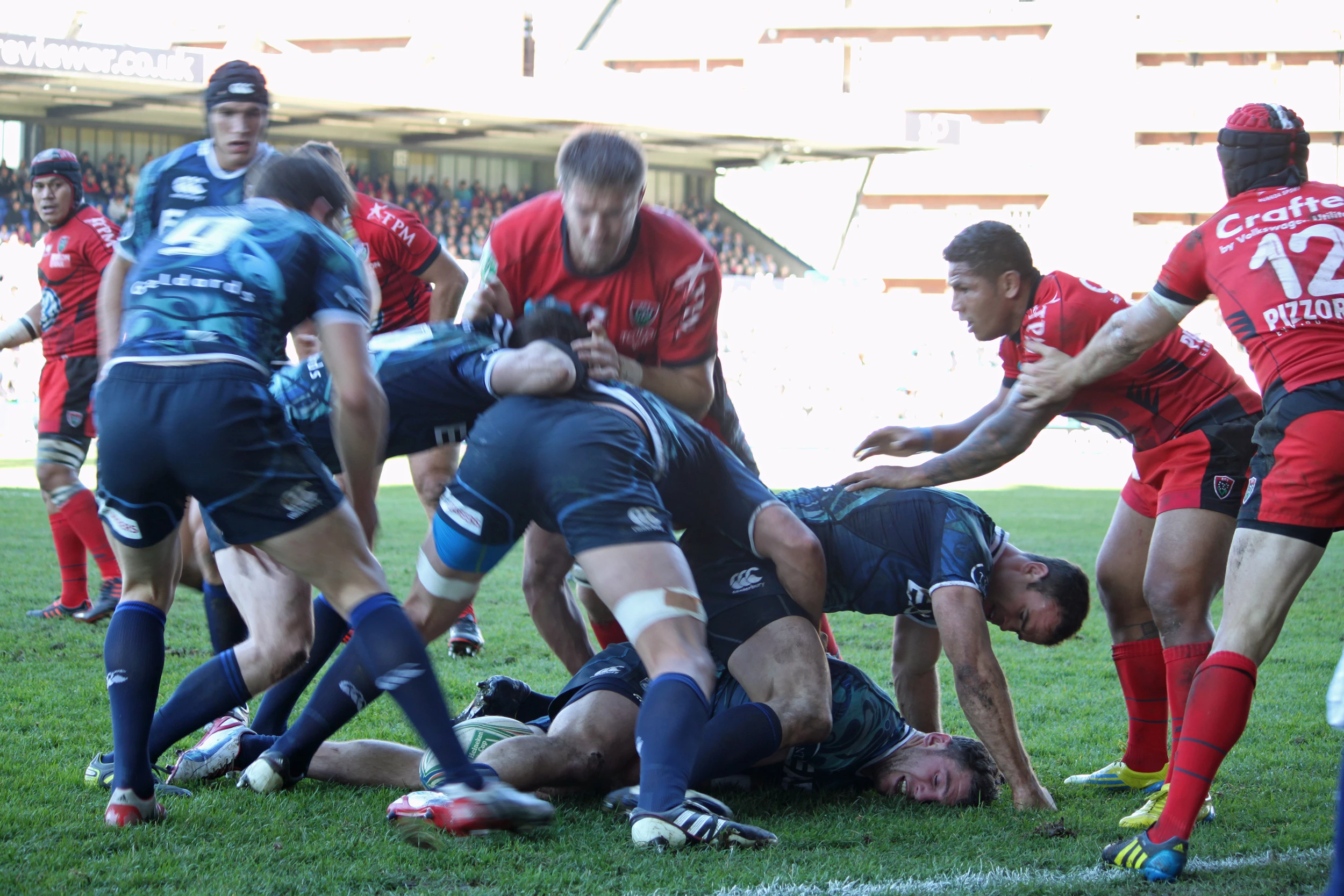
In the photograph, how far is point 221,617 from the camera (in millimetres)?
4691

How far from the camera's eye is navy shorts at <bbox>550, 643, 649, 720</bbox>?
3.85 m

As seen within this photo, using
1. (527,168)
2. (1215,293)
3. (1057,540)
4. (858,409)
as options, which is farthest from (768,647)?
(527,168)

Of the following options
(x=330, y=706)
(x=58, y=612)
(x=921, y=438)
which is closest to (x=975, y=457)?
(x=921, y=438)

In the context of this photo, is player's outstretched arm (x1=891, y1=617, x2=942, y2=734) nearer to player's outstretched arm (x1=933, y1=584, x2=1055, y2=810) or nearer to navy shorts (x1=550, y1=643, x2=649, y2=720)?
player's outstretched arm (x1=933, y1=584, x2=1055, y2=810)

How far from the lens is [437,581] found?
145 inches

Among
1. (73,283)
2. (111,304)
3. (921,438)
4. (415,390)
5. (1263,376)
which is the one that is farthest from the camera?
(73,283)

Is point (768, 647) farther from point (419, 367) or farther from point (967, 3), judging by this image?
point (967, 3)

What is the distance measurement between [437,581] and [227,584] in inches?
29.3

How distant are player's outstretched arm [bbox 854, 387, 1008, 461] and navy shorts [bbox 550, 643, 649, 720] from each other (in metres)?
1.27

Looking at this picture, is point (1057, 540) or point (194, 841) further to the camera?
point (1057, 540)

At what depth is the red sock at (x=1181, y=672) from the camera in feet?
13.1

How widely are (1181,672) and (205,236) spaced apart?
3.10 m

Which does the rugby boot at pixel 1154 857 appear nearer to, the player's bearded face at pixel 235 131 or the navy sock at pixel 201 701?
the navy sock at pixel 201 701

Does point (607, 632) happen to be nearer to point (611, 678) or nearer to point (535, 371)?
point (611, 678)
